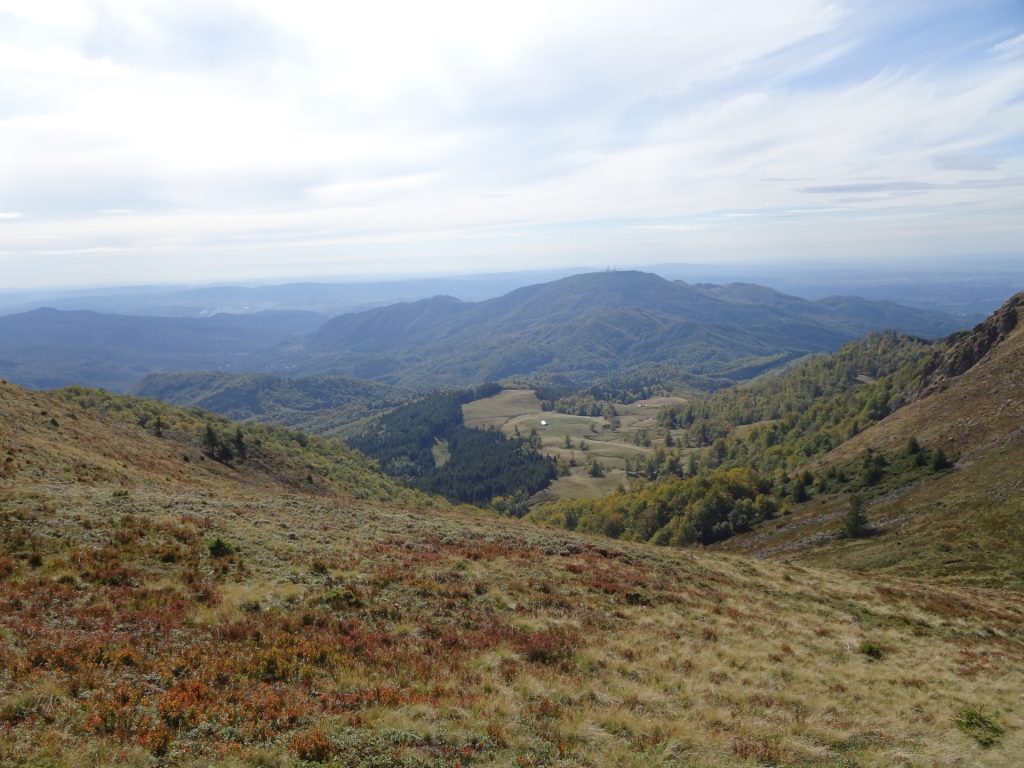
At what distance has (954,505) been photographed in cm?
6181

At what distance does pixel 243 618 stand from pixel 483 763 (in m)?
9.88

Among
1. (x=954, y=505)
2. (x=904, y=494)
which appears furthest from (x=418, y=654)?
(x=904, y=494)

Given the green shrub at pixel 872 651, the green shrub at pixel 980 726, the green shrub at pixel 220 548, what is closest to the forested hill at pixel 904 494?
the green shrub at pixel 872 651

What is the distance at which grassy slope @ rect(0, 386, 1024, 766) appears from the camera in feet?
36.2

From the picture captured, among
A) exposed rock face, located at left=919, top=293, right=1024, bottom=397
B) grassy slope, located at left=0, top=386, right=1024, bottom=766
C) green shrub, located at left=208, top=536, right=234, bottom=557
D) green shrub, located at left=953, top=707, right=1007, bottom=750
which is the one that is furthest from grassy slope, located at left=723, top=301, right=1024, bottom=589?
green shrub, located at left=208, top=536, right=234, bottom=557

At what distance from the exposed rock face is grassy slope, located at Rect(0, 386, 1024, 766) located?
339 ft

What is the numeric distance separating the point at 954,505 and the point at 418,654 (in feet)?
240

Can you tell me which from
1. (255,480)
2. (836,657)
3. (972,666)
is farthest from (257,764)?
(255,480)

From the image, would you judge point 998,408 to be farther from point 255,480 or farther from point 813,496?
point 255,480

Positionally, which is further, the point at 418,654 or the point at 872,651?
the point at 872,651

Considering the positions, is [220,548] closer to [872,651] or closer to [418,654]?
[418,654]

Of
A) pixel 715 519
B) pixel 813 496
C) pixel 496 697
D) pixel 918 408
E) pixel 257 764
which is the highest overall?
pixel 257 764

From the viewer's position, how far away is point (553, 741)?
40.0 ft

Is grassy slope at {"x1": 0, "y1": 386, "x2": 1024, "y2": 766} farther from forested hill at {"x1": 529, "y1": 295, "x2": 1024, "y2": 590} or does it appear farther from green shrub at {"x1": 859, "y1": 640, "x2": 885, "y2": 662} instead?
forested hill at {"x1": 529, "y1": 295, "x2": 1024, "y2": 590}
